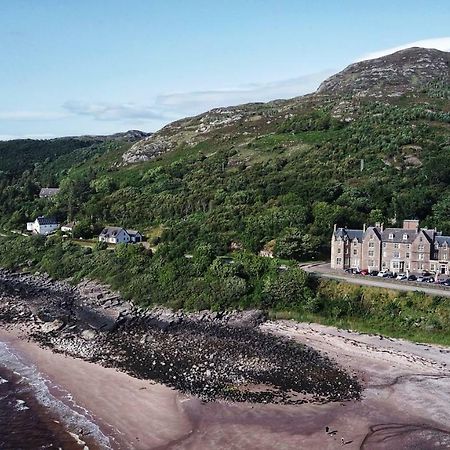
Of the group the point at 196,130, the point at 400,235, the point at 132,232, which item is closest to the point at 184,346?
the point at 400,235

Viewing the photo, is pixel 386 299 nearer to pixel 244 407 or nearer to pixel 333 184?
pixel 244 407

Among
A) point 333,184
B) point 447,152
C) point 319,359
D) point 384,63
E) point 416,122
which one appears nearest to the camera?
point 319,359

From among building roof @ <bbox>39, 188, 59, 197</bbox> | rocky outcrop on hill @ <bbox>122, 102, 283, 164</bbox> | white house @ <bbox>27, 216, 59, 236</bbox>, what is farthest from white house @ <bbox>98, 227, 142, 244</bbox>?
rocky outcrop on hill @ <bbox>122, 102, 283, 164</bbox>

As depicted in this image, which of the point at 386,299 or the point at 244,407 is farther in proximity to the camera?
the point at 386,299

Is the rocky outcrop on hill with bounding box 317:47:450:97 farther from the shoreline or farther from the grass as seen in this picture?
the shoreline

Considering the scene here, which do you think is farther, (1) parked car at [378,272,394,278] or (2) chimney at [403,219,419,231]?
(2) chimney at [403,219,419,231]

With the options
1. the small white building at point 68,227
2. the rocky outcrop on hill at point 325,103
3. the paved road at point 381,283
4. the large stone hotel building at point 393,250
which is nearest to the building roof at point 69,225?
the small white building at point 68,227

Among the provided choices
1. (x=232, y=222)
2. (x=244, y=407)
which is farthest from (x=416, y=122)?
(x=244, y=407)
